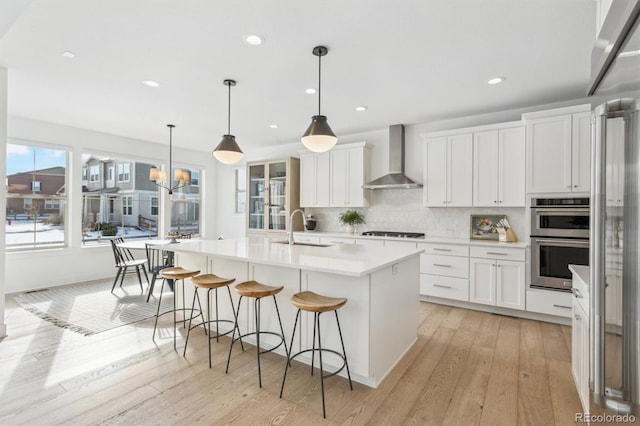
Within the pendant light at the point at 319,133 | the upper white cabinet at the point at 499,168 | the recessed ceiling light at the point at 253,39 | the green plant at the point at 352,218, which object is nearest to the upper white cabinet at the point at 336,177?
the green plant at the point at 352,218

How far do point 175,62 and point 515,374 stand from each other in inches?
156

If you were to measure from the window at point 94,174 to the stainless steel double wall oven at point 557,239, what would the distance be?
6870 millimetres

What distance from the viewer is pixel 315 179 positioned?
567 cm

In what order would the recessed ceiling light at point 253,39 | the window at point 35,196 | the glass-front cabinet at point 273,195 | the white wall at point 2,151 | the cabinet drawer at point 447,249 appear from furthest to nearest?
the glass-front cabinet at point 273,195
the window at point 35,196
the cabinet drawer at point 447,249
the white wall at point 2,151
the recessed ceiling light at point 253,39

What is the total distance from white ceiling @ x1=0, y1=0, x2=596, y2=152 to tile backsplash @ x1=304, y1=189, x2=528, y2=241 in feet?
4.36

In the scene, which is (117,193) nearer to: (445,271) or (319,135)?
(319,135)

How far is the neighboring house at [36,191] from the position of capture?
4.77 m

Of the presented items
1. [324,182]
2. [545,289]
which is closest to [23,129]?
[324,182]

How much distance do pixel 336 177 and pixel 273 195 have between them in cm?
137

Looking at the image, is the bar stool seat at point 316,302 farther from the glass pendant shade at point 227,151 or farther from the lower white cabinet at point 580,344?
the glass pendant shade at point 227,151

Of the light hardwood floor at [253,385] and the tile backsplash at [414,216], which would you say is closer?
the light hardwood floor at [253,385]

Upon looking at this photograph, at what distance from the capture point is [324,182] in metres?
5.57

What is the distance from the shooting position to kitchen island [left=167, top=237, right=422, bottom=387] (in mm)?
2240

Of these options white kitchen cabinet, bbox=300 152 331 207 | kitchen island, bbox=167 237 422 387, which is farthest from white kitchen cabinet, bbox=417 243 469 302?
white kitchen cabinet, bbox=300 152 331 207
